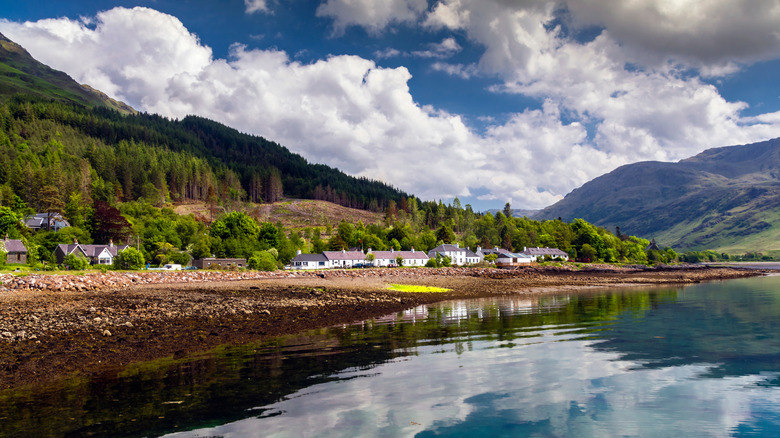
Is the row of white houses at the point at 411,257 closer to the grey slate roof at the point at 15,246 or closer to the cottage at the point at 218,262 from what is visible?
the cottage at the point at 218,262

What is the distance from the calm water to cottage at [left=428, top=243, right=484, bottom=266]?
118 m

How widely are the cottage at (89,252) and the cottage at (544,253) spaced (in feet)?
419

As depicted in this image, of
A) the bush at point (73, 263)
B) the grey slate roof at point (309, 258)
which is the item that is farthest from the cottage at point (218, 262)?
the bush at point (73, 263)

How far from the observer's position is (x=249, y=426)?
9234mm

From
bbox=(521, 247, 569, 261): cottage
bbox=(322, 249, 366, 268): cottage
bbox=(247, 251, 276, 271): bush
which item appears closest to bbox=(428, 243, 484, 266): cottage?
bbox=(521, 247, 569, 261): cottage

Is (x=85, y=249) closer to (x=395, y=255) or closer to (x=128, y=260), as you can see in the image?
(x=128, y=260)

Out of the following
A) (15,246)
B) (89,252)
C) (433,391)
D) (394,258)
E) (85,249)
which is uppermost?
(15,246)

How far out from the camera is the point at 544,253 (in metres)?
157

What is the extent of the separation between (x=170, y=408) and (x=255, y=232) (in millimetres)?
104300

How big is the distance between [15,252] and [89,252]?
13216 mm

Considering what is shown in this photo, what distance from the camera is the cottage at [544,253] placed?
504 ft

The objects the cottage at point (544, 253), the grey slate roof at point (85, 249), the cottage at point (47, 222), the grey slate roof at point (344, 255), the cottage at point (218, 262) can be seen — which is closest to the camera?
the grey slate roof at point (85, 249)

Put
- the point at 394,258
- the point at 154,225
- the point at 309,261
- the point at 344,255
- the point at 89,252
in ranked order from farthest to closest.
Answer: the point at 394,258 < the point at 344,255 < the point at 154,225 < the point at 309,261 < the point at 89,252

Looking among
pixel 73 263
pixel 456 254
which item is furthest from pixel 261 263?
pixel 456 254
